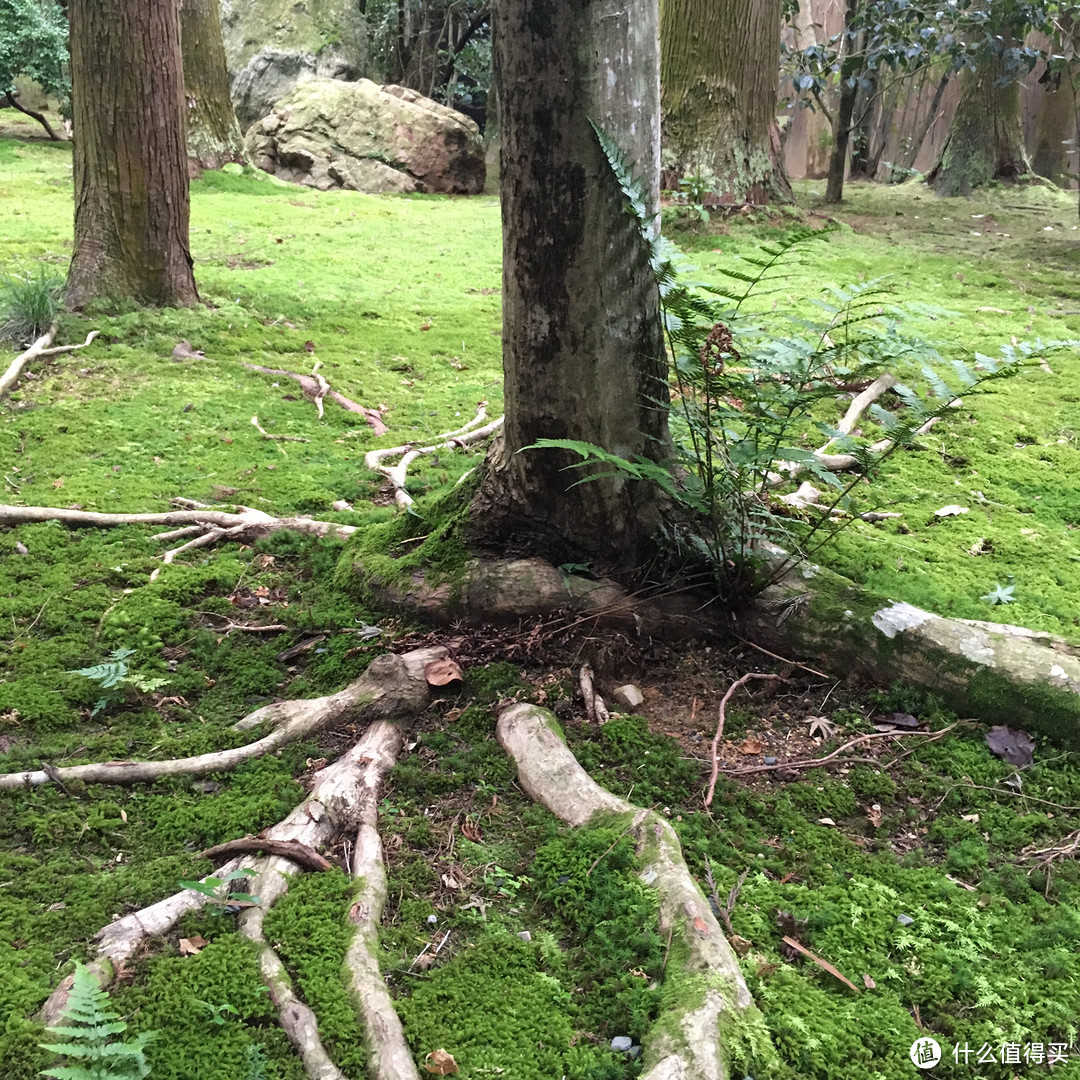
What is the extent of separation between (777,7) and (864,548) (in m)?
7.93

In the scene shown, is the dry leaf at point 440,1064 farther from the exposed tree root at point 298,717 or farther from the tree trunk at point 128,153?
the tree trunk at point 128,153

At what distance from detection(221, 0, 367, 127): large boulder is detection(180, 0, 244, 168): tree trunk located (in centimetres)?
688

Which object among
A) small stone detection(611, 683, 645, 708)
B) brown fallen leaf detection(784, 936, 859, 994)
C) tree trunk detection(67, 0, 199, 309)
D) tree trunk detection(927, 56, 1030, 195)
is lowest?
brown fallen leaf detection(784, 936, 859, 994)

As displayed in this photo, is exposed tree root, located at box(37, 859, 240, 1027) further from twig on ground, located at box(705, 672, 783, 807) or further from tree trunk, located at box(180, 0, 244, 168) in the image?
tree trunk, located at box(180, 0, 244, 168)

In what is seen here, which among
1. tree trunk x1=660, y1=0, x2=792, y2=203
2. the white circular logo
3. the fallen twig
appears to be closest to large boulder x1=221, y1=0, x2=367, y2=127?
tree trunk x1=660, y1=0, x2=792, y2=203

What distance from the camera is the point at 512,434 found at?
2.85 m

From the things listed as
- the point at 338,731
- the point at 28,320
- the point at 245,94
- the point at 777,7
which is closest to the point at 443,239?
the point at 777,7

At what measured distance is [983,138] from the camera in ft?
40.2

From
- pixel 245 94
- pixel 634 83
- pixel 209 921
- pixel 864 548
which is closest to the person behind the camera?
pixel 209 921

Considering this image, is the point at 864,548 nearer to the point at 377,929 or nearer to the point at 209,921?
the point at 377,929

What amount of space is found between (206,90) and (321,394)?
347 inches

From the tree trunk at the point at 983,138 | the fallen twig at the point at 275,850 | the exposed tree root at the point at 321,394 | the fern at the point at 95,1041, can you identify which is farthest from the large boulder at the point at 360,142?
the fern at the point at 95,1041

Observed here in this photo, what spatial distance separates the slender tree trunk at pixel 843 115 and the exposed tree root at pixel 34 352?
28.1 ft

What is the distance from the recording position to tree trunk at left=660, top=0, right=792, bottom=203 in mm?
8867
